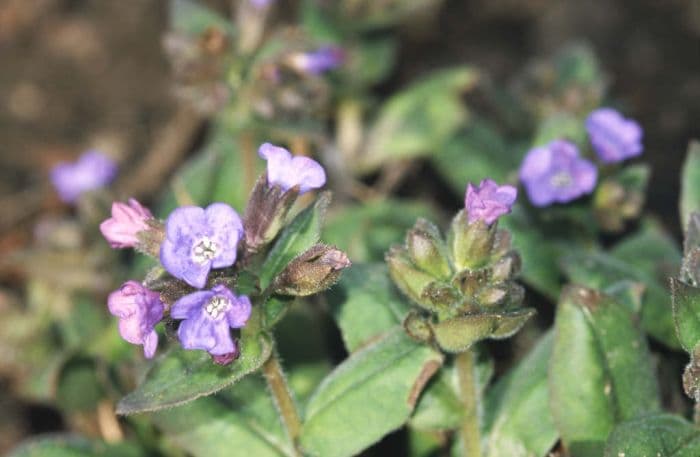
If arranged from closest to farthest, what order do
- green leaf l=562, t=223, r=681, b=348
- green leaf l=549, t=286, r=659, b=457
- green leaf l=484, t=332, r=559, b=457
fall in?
green leaf l=549, t=286, r=659, b=457 → green leaf l=484, t=332, r=559, b=457 → green leaf l=562, t=223, r=681, b=348

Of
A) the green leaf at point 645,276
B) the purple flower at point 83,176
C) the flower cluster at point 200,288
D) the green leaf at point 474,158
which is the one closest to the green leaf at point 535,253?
the green leaf at point 645,276

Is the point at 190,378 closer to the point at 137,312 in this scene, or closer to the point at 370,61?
the point at 137,312

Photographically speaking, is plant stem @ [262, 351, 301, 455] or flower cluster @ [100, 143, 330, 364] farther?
plant stem @ [262, 351, 301, 455]

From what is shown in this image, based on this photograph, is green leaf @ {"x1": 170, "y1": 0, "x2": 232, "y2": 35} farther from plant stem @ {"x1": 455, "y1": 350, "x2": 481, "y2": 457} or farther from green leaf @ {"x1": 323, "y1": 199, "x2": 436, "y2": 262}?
plant stem @ {"x1": 455, "y1": 350, "x2": 481, "y2": 457}

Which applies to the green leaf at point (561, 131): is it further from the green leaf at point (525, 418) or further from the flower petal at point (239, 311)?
the flower petal at point (239, 311)

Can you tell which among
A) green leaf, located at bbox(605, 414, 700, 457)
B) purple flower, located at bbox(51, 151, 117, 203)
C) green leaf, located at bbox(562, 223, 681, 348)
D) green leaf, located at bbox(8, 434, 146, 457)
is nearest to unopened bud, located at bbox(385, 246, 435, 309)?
green leaf, located at bbox(605, 414, 700, 457)

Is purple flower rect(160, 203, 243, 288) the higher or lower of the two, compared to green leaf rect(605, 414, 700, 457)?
higher
